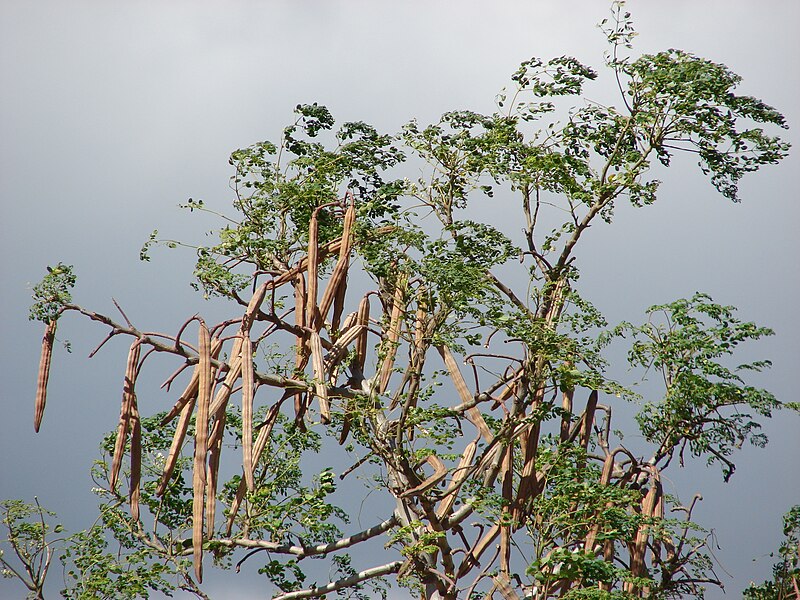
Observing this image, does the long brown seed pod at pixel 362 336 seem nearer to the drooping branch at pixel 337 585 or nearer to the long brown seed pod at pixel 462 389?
the long brown seed pod at pixel 462 389

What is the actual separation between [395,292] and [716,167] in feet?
8.68

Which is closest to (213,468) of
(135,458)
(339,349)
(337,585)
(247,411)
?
(135,458)

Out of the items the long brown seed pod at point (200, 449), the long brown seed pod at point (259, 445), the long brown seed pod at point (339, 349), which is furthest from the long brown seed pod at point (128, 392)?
the long brown seed pod at point (339, 349)

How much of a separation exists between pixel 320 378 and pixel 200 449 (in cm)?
96

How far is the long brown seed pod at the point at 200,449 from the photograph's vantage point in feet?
18.2

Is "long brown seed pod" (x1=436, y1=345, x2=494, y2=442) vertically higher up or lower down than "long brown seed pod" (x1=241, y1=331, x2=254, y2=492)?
higher up

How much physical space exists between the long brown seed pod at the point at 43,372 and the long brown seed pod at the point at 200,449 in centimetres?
90

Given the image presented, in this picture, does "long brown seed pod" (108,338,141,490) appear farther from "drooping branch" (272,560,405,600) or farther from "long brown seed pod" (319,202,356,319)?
"drooping branch" (272,560,405,600)

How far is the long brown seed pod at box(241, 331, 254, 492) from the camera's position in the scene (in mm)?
5543

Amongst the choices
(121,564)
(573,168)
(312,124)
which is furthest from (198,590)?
(573,168)

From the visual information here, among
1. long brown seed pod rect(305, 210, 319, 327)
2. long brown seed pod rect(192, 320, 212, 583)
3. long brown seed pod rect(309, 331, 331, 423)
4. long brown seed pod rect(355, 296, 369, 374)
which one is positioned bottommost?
long brown seed pod rect(192, 320, 212, 583)

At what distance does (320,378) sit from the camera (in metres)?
6.33

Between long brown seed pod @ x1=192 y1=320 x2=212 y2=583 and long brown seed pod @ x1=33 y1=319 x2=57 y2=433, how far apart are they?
2.96ft

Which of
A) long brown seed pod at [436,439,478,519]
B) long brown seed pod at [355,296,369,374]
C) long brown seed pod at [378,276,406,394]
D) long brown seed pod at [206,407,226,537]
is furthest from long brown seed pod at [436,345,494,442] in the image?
long brown seed pod at [206,407,226,537]
